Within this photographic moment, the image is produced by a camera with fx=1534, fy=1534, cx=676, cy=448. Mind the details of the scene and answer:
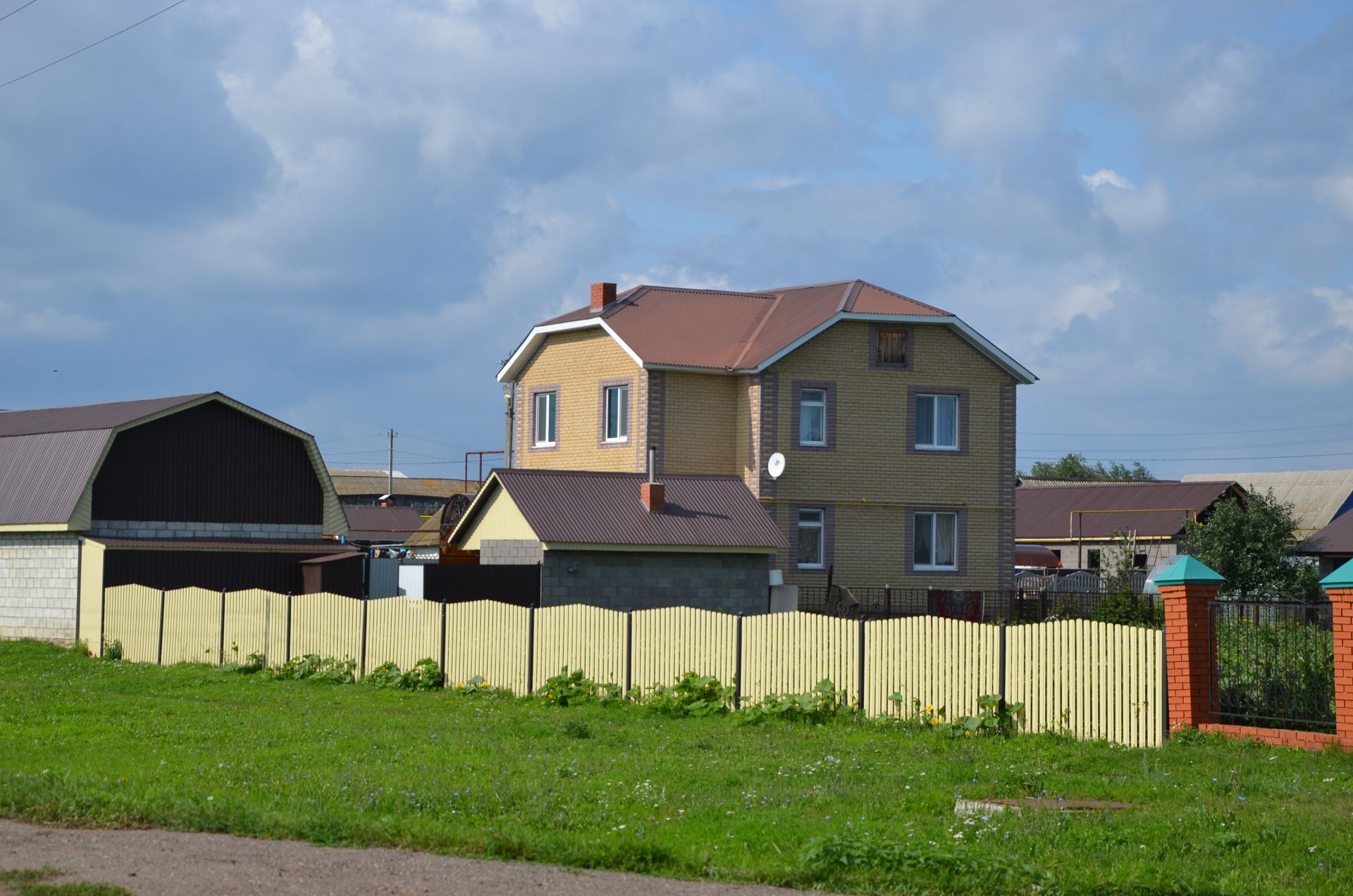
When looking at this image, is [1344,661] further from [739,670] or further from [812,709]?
[739,670]

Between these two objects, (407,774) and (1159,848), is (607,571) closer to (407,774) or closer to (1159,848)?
(407,774)

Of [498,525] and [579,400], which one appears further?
[579,400]

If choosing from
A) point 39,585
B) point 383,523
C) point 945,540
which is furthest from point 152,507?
point 383,523

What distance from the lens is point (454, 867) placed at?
29.7 feet

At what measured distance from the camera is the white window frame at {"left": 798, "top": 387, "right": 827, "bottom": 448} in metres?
34.7

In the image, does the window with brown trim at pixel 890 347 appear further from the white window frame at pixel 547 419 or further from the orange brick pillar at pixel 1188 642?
the orange brick pillar at pixel 1188 642

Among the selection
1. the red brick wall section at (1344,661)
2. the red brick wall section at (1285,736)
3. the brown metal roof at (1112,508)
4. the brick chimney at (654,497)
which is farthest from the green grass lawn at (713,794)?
the brown metal roof at (1112,508)

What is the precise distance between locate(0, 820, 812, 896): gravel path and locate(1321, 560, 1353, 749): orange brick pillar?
776 cm

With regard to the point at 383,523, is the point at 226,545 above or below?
below

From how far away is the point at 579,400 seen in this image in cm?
3650

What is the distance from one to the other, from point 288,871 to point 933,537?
2811 cm

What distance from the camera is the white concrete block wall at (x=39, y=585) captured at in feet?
98.0

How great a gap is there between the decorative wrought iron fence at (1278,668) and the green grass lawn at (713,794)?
2.60 feet

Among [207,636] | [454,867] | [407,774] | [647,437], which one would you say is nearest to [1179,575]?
[407,774]
